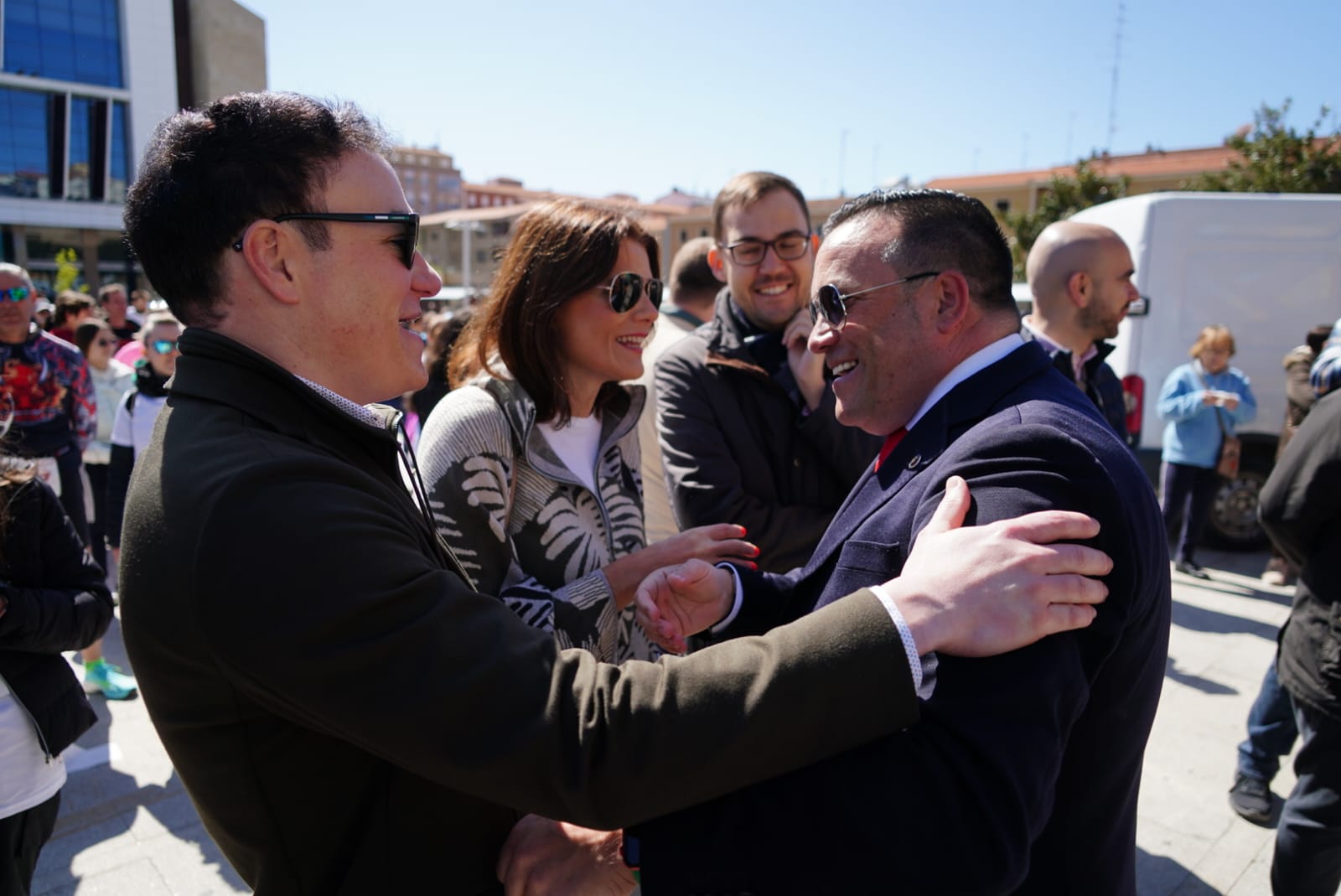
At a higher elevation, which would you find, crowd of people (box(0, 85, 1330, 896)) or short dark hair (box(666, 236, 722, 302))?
short dark hair (box(666, 236, 722, 302))

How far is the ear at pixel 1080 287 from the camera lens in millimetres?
3771

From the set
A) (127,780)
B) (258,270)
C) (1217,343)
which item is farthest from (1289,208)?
A: (127,780)

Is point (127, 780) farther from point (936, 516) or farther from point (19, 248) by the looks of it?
point (19, 248)

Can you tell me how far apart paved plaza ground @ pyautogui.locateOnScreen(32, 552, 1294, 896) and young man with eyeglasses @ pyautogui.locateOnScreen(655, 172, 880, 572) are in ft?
6.42

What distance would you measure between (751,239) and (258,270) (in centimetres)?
212

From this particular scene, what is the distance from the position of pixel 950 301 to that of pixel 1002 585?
28.0 inches

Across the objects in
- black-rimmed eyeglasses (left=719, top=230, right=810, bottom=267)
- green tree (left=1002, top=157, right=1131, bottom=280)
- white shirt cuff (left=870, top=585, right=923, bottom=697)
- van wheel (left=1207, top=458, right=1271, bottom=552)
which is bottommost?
van wheel (left=1207, top=458, right=1271, bottom=552)

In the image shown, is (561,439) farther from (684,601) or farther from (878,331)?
(878,331)

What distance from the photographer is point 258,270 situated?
122 centimetres

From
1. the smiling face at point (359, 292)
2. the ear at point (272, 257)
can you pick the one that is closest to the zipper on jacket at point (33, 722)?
the smiling face at point (359, 292)

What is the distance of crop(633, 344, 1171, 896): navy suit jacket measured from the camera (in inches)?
42.6

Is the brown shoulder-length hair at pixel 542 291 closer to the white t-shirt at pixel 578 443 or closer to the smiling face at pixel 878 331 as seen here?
the white t-shirt at pixel 578 443

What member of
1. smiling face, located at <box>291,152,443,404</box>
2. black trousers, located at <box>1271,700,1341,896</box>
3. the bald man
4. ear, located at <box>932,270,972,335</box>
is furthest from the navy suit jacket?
the bald man

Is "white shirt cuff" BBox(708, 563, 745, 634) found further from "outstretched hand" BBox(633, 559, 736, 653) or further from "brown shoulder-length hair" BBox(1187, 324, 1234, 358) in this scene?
"brown shoulder-length hair" BBox(1187, 324, 1234, 358)
